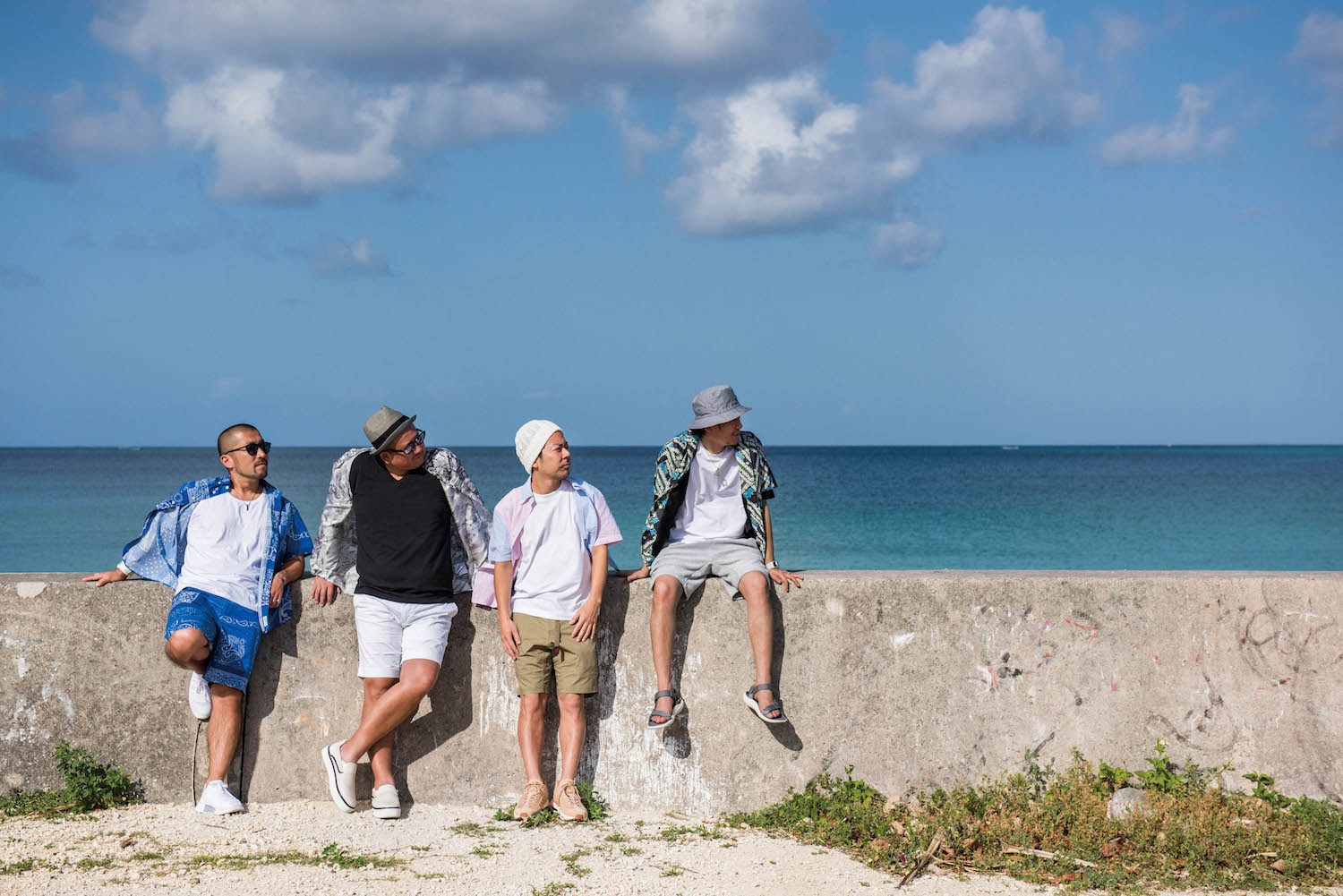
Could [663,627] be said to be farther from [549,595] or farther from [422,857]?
[422,857]

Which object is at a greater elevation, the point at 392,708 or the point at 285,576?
the point at 285,576

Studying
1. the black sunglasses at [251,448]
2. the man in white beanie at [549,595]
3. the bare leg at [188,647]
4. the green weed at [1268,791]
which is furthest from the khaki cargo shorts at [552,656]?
the green weed at [1268,791]

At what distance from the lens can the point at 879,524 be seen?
31.3 meters

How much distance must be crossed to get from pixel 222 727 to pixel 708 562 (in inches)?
91.5

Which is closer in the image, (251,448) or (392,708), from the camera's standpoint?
(392,708)

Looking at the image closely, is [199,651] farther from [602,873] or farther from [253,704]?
[602,873]

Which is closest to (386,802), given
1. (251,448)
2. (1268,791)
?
(251,448)

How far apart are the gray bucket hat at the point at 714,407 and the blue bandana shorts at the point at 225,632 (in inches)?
89.2

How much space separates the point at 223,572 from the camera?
458 centimetres

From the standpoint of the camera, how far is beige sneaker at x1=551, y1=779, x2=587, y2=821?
14.4 feet

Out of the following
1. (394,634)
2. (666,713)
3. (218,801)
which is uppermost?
(394,634)

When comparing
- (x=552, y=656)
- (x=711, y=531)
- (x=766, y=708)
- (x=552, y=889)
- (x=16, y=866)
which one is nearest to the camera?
(x=552, y=889)

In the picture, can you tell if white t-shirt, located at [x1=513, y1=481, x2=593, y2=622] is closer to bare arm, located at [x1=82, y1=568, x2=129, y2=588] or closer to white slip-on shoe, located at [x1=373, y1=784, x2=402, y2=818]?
white slip-on shoe, located at [x1=373, y1=784, x2=402, y2=818]

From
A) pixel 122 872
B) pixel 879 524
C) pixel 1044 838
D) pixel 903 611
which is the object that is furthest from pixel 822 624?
pixel 879 524
